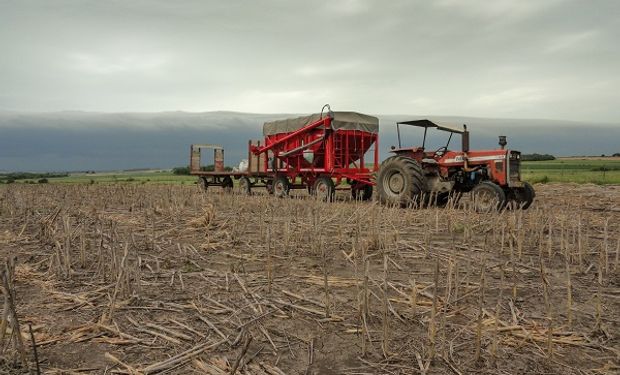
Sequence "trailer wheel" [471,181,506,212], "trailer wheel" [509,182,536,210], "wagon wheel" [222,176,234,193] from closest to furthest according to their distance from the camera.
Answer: "trailer wheel" [471,181,506,212] < "trailer wheel" [509,182,536,210] < "wagon wheel" [222,176,234,193]

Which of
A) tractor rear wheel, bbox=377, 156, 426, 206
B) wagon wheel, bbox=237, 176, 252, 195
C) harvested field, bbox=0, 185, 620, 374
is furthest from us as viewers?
wagon wheel, bbox=237, 176, 252, 195

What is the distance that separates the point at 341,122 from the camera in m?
14.2

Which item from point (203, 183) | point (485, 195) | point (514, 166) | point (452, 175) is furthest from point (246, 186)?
point (514, 166)

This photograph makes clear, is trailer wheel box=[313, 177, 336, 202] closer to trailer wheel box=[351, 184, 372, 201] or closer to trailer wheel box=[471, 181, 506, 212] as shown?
trailer wheel box=[351, 184, 372, 201]

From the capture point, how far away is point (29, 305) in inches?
148

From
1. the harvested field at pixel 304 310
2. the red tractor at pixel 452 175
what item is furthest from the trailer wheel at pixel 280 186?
the harvested field at pixel 304 310

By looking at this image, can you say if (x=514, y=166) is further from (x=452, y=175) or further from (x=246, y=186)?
(x=246, y=186)

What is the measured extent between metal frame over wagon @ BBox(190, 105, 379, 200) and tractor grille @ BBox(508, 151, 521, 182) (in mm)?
4039

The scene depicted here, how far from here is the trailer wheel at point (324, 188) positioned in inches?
536

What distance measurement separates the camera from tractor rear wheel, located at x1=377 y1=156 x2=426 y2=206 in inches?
440

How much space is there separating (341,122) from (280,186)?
3240mm

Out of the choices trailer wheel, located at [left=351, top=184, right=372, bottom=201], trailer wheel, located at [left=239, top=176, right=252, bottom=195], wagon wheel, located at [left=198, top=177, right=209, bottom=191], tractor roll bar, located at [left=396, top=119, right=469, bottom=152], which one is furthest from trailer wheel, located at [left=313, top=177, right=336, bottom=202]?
wagon wheel, located at [left=198, top=177, right=209, bottom=191]

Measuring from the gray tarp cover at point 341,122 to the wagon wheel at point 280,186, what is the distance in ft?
5.86

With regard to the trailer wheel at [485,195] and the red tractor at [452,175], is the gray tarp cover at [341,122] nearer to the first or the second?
the red tractor at [452,175]
